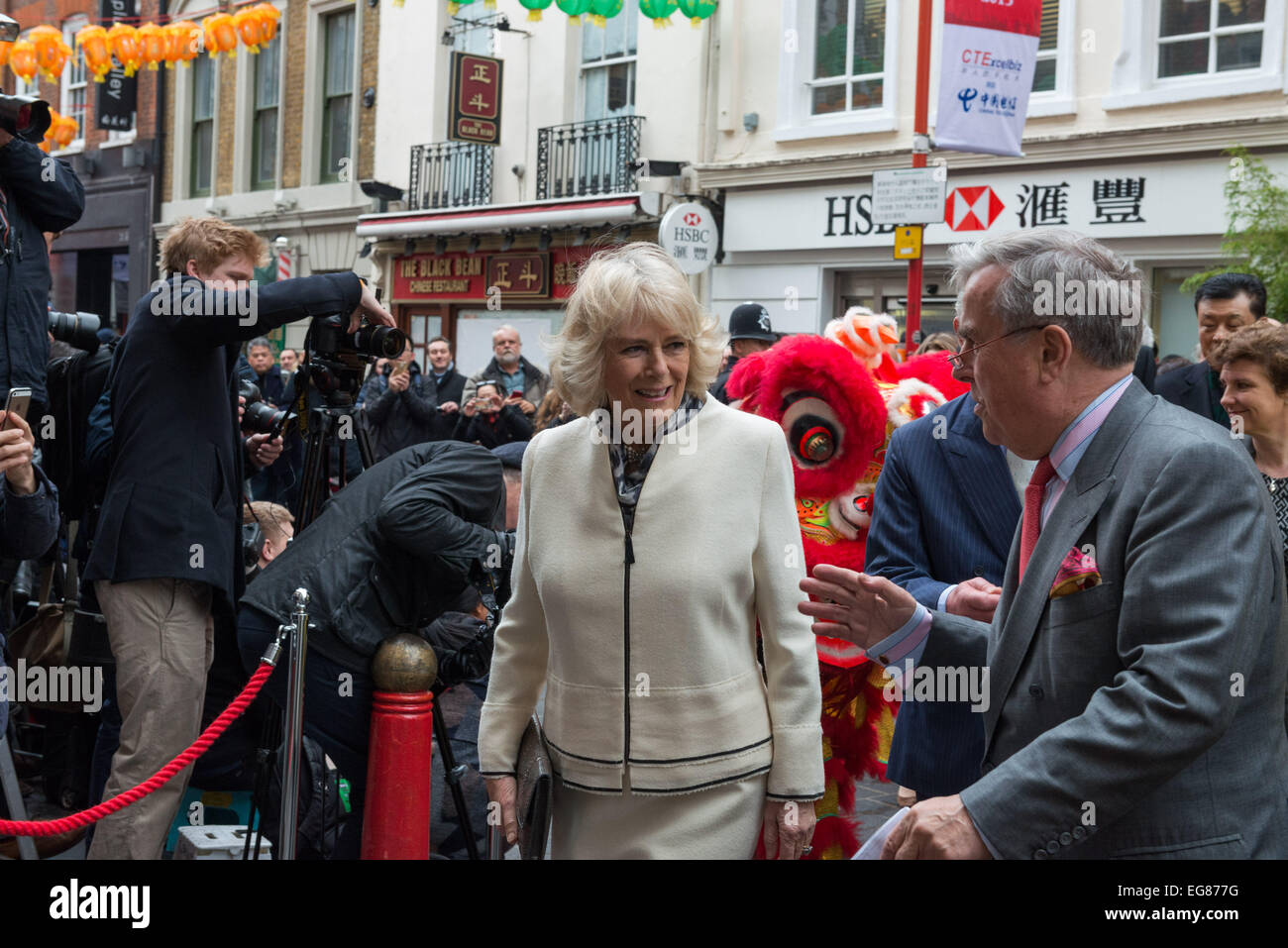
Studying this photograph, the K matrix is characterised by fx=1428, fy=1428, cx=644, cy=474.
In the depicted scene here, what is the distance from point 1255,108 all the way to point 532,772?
11.4m

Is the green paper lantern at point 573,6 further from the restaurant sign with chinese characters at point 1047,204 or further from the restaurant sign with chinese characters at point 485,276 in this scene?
the restaurant sign with chinese characters at point 485,276

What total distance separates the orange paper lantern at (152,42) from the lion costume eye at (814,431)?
1495 cm

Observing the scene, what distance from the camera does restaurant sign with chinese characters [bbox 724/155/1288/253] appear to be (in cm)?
1266

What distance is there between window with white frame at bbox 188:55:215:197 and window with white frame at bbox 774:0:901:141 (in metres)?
12.8

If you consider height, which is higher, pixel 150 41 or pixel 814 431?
pixel 150 41

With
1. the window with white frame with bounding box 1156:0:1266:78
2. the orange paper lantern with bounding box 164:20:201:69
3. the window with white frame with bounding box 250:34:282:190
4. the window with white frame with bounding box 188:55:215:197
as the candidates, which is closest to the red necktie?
the window with white frame with bounding box 1156:0:1266:78

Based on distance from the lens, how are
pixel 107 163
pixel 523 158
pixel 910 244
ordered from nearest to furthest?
pixel 910 244 < pixel 523 158 < pixel 107 163

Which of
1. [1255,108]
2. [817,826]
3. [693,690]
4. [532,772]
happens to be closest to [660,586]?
[693,690]

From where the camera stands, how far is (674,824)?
2.96 m

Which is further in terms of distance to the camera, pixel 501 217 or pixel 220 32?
pixel 501 217

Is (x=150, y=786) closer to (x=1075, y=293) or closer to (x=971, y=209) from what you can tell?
(x=1075, y=293)

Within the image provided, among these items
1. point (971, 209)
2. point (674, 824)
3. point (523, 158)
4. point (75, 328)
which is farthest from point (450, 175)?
point (674, 824)

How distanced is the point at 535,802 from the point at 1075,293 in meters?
1.55
